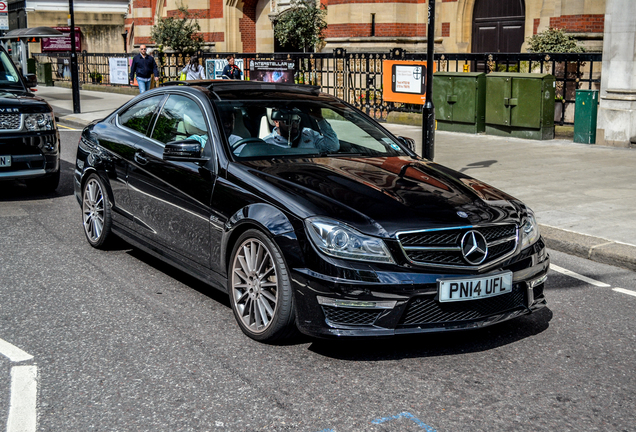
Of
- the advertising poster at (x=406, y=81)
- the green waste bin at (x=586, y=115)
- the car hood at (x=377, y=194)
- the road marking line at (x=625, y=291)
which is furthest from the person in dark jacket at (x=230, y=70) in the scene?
the road marking line at (x=625, y=291)

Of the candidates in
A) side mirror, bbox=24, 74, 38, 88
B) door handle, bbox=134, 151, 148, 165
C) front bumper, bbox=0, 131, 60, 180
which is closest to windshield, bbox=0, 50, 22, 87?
side mirror, bbox=24, 74, 38, 88

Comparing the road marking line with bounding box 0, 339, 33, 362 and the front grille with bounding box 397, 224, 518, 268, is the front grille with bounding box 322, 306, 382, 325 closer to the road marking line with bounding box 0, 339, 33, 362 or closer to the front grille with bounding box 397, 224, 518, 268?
the front grille with bounding box 397, 224, 518, 268

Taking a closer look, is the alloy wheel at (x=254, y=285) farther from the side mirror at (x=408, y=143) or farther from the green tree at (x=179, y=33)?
the green tree at (x=179, y=33)

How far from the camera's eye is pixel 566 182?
10.7m

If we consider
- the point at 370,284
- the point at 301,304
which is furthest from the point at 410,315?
the point at 301,304

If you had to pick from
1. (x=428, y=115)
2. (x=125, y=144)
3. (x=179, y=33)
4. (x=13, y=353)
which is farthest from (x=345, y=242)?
(x=179, y=33)

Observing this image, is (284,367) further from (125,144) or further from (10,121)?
(10,121)

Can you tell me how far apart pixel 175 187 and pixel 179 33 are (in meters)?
28.7

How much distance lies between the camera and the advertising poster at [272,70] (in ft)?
74.1

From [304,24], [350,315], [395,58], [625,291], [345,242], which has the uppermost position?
[304,24]

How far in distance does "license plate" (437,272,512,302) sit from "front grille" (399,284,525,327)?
4 centimetres

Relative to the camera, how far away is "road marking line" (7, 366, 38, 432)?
3722 millimetres

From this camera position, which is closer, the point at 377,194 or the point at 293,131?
the point at 377,194

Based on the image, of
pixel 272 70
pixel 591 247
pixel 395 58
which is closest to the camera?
pixel 591 247
